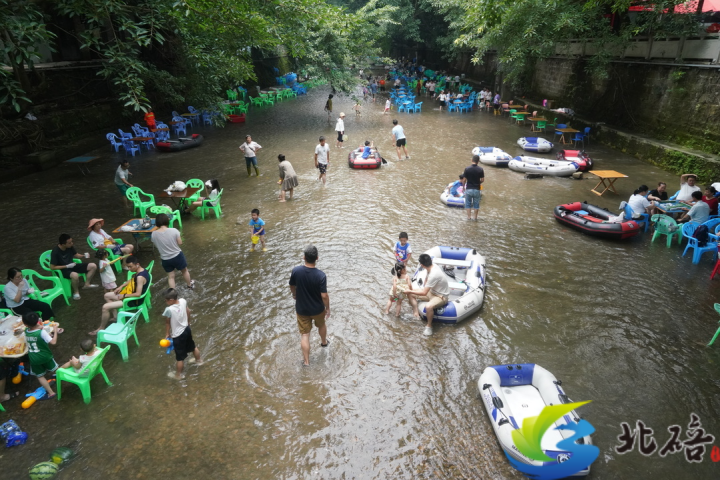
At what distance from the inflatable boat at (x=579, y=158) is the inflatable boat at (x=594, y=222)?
4.15 m

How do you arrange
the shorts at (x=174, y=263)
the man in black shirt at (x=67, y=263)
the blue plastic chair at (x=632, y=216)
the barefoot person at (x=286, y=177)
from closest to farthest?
the man in black shirt at (x=67, y=263), the shorts at (x=174, y=263), the blue plastic chair at (x=632, y=216), the barefoot person at (x=286, y=177)

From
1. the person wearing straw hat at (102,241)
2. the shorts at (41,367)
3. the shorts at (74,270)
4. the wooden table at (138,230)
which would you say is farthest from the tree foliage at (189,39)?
the shorts at (41,367)

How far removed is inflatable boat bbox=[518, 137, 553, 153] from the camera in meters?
16.0

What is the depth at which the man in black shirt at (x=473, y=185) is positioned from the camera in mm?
9617

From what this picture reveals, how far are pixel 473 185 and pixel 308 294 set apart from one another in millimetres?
5928

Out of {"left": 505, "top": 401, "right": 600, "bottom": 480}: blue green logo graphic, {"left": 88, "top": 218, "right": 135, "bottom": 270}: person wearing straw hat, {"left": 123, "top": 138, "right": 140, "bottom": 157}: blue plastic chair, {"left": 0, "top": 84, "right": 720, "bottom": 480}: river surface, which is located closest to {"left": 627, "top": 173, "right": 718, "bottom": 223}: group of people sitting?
{"left": 0, "top": 84, "right": 720, "bottom": 480}: river surface

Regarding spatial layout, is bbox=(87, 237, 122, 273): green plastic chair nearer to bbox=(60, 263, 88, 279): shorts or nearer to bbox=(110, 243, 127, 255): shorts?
bbox=(110, 243, 127, 255): shorts

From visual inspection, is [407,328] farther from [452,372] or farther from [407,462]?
[407,462]

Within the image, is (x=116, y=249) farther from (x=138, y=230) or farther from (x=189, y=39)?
(x=189, y=39)

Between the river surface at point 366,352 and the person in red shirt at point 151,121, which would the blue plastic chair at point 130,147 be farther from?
the river surface at point 366,352

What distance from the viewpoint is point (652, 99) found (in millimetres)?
14945

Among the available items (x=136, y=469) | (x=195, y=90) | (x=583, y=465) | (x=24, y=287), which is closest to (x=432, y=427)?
(x=583, y=465)

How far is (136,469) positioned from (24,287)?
11.2 ft

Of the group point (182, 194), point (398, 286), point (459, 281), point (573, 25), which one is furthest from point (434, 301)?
point (573, 25)
